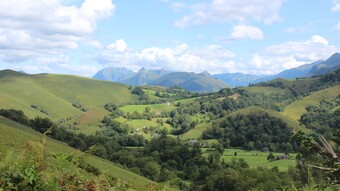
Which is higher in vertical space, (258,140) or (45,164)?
(45,164)

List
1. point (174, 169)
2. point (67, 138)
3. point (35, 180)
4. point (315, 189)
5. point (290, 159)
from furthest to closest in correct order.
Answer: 1. point (290, 159)
2. point (174, 169)
3. point (67, 138)
4. point (315, 189)
5. point (35, 180)

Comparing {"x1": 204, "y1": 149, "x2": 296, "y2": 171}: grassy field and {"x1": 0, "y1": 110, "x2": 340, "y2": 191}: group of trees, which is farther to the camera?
{"x1": 204, "y1": 149, "x2": 296, "y2": 171}: grassy field

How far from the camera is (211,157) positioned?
456 feet

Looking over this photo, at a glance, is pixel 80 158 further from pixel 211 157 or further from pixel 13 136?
pixel 211 157

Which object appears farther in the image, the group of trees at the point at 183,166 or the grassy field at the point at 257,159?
the grassy field at the point at 257,159

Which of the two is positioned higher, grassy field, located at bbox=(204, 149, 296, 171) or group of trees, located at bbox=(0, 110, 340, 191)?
group of trees, located at bbox=(0, 110, 340, 191)

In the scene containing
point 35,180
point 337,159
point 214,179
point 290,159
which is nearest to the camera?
point 35,180

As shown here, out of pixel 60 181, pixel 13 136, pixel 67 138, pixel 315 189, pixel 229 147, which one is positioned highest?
pixel 60 181

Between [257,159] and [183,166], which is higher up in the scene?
[183,166]

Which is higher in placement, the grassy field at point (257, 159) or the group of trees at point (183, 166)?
the group of trees at point (183, 166)

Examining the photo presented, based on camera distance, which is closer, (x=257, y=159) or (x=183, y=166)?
(x=183, y=166)

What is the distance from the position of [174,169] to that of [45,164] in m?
128

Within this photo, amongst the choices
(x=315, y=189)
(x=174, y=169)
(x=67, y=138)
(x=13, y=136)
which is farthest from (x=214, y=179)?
(x=315, y=189)

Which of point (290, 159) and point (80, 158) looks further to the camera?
point (290, 159)
